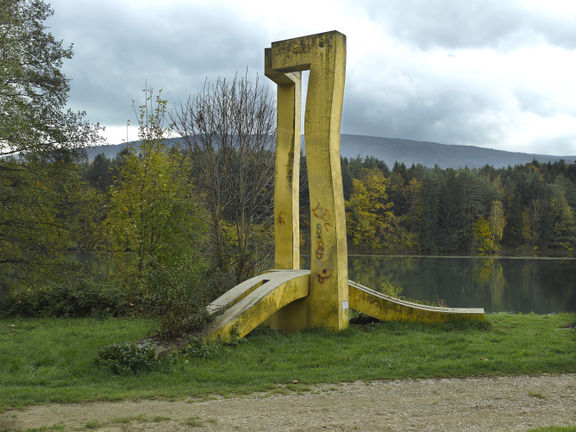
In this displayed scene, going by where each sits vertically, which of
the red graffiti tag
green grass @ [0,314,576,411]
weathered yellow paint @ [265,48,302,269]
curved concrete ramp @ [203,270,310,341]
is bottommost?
green grass @ [0,314,576,411]

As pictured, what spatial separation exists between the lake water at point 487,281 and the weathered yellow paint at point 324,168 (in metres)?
9.07

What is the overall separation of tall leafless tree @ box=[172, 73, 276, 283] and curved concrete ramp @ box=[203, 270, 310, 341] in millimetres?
3940

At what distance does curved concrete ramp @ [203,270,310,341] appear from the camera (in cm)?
860

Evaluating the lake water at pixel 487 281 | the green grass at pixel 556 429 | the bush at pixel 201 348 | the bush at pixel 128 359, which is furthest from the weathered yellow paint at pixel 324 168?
the lake water at pixel 487 281

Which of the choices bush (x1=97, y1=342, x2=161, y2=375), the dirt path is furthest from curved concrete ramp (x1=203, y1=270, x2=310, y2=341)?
the dirt path

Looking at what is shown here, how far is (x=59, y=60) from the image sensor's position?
14422mm

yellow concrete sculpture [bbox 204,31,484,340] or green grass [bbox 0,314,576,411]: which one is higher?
yellow concrete sculpture [bbox 204,31,484,340]

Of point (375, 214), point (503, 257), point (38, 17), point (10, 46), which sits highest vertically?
point (38, 17)

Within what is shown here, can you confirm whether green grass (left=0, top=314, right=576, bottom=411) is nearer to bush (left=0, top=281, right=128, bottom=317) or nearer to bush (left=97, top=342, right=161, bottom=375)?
bush (left=97, top=342, right=161, bottom=375)

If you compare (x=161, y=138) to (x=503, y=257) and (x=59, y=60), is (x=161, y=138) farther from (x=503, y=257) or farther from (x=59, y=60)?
(x=503, y=257)

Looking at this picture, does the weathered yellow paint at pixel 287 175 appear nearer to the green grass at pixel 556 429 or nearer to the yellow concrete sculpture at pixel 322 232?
the yellow concrete sculpture at pixel 322 232

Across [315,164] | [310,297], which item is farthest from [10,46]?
[310,297]

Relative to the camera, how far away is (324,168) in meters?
10.3

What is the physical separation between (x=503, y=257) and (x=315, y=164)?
160 feet
